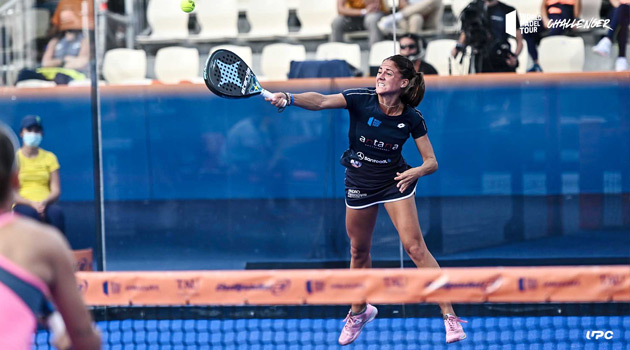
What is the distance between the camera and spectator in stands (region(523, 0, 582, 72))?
6.87 meters

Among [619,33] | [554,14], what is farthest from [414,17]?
[619,33]

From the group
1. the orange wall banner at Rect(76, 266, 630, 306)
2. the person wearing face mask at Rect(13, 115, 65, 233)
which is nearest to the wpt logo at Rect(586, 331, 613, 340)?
the orange wall banner at Rect(76, 266, 630, 306)

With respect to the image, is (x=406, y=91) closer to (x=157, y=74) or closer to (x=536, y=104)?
(x=536, y=104)

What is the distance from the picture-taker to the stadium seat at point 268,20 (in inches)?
285

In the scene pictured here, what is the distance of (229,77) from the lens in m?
5.07

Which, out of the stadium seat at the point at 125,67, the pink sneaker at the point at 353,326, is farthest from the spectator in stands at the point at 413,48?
the pink sneaker at the point at 353,326

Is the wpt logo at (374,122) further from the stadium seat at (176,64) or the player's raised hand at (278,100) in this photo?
the stadium seat at (176,64)

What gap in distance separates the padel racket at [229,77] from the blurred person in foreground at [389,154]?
540 millimetres

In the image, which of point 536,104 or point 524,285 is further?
point 536,104

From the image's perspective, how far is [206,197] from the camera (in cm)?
729

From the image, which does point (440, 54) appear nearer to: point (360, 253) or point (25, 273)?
point (360, 253)

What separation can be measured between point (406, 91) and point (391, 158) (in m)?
0.42

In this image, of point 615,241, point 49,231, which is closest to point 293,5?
point 615,241

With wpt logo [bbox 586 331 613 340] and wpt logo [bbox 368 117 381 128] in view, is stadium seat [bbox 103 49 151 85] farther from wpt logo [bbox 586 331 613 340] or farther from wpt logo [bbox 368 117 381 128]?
wpt logo [bbox 586 331 613 340]
